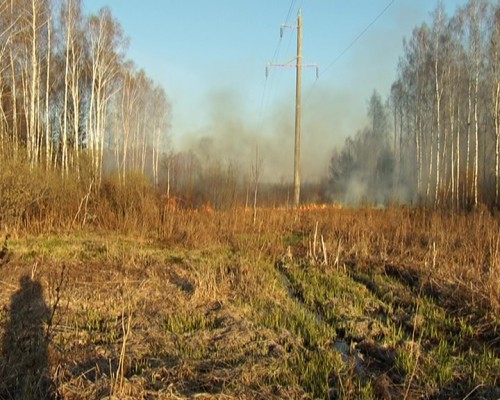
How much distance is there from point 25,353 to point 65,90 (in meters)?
19.4

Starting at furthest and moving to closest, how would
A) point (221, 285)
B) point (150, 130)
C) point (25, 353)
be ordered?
point (150, 130), point (221, 285), point (25, 353)

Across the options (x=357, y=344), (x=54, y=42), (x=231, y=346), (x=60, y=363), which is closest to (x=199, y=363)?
(x=231, y=346)

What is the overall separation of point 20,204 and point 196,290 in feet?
30.2

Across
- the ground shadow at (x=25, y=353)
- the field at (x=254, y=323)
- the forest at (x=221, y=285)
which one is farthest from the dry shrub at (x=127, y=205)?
the ground shadow at (x=25, y=353)

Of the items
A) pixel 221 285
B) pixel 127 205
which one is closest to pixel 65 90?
pixel 127 205

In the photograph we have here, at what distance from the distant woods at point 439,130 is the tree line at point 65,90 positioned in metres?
15.9

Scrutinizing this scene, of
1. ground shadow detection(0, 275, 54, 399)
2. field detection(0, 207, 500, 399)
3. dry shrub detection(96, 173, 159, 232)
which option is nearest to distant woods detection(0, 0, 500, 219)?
dry shrub detection(96, 173, 159, 232)

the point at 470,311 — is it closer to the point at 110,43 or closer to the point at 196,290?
the point at 196,290

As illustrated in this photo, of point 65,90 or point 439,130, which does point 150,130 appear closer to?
point 65,90

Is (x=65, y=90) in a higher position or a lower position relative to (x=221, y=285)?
higher

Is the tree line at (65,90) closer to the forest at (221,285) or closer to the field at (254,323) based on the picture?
the forest at (221,285)

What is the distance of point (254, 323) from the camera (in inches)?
224

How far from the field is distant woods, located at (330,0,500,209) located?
521 inches

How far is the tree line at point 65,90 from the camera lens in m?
18.3
